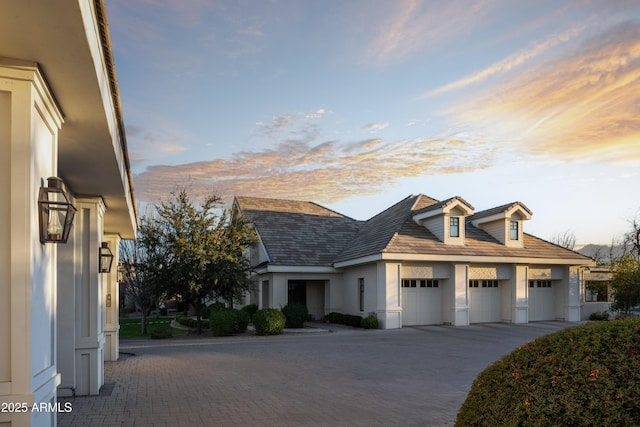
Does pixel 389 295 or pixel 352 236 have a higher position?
pixel 352 236

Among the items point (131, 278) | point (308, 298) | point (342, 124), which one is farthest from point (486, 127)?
point (131, 278)

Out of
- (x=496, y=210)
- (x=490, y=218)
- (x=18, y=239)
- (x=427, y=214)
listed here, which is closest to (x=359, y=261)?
(x=427, y=214)

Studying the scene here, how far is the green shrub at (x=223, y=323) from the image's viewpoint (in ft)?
77.5

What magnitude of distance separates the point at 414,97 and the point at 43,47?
13123 millimetres

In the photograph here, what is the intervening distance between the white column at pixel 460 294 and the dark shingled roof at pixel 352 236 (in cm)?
101

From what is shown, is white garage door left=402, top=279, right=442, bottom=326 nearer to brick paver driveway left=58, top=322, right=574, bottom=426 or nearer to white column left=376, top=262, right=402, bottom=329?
white column left=376, top=262, right=402, bottom=329

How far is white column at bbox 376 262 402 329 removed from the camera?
83.1ft

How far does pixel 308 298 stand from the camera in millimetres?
32125

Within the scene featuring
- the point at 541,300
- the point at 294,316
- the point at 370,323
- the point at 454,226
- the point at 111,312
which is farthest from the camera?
the point at 541,300

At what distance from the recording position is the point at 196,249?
2317 cm

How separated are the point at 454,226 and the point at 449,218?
579 millimetres

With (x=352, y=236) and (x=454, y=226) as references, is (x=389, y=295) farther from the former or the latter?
(x=352, y=236)

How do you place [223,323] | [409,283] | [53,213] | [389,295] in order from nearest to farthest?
1. [53,213]
2. [223,323]
3. [389,295]
4. [409,283]

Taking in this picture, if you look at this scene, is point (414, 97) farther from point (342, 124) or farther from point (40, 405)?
point (40, 405)
